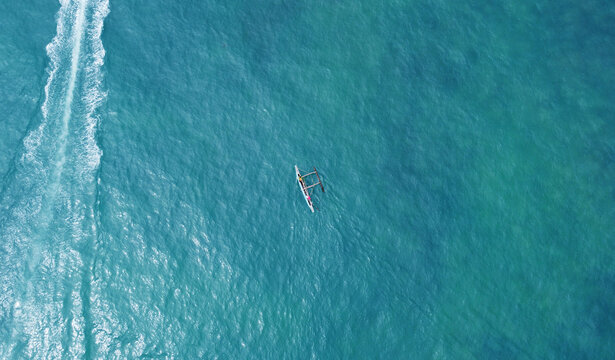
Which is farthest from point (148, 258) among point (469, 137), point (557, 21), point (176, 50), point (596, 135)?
point (557, 21)

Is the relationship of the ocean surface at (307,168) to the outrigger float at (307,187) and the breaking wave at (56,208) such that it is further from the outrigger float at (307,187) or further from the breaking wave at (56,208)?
the outrigger float at (307,187)

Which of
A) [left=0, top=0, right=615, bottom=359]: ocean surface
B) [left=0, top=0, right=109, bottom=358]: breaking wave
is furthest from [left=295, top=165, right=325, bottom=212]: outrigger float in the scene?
[left=0, top=0, right=109, bottom=358]: breaking wave

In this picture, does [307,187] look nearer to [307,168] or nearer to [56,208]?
[307,168]

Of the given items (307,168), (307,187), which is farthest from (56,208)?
(307,168)

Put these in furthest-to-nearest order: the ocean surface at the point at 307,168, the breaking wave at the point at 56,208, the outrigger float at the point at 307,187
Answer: the outrigger float at the point at 307,187 → the ocean surface at the point at 307,168 → the breaking wave at the point at 56,208

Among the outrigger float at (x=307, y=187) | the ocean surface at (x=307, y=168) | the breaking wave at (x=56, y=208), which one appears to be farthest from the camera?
the outrigger float at (x=307, y=187)


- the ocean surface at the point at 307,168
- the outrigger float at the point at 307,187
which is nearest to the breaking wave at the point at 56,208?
the ocean surface at the point at 307,168

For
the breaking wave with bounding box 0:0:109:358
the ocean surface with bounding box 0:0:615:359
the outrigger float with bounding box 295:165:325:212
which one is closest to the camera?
the breaking wave with bounding box 0:0:109:358

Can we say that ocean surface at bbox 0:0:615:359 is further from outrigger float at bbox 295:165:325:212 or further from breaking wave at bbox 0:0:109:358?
outrigger float at bbox 295:165:325:212
